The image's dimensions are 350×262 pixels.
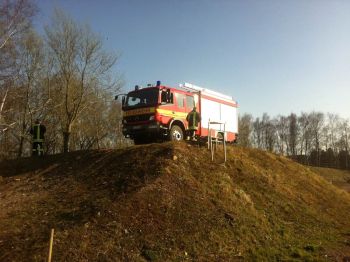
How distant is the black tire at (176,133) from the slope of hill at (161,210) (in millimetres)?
1510

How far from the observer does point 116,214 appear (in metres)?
11.6

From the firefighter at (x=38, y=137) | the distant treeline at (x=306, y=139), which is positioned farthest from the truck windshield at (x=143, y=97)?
the distant treeline at (x=306, y=139)

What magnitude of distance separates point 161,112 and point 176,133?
1509 mm

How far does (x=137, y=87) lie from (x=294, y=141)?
2806 inches

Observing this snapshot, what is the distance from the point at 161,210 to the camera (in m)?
12.3

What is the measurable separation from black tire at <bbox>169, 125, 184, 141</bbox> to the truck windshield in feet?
5.52

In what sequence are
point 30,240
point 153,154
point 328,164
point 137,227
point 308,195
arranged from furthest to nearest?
point 328,164 < point 308,195 < point 153,154 < point 137,227 < point 30,240

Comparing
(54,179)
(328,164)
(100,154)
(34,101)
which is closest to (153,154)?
(100,154)

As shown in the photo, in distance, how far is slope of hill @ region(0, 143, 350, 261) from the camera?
10.5 metres

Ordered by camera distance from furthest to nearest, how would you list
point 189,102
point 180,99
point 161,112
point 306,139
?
point 306,139 → point 189,102 → point 180,99 → point 161,112

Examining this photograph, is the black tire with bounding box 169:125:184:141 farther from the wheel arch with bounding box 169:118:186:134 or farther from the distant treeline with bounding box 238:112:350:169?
the distant treeline with bounding box 238:112:350:169

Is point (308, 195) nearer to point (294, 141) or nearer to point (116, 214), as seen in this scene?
point (116, 214)

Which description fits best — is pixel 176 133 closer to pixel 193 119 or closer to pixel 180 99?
pixel 193 119

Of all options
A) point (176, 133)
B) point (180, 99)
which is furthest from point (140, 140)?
point (180, 99)
